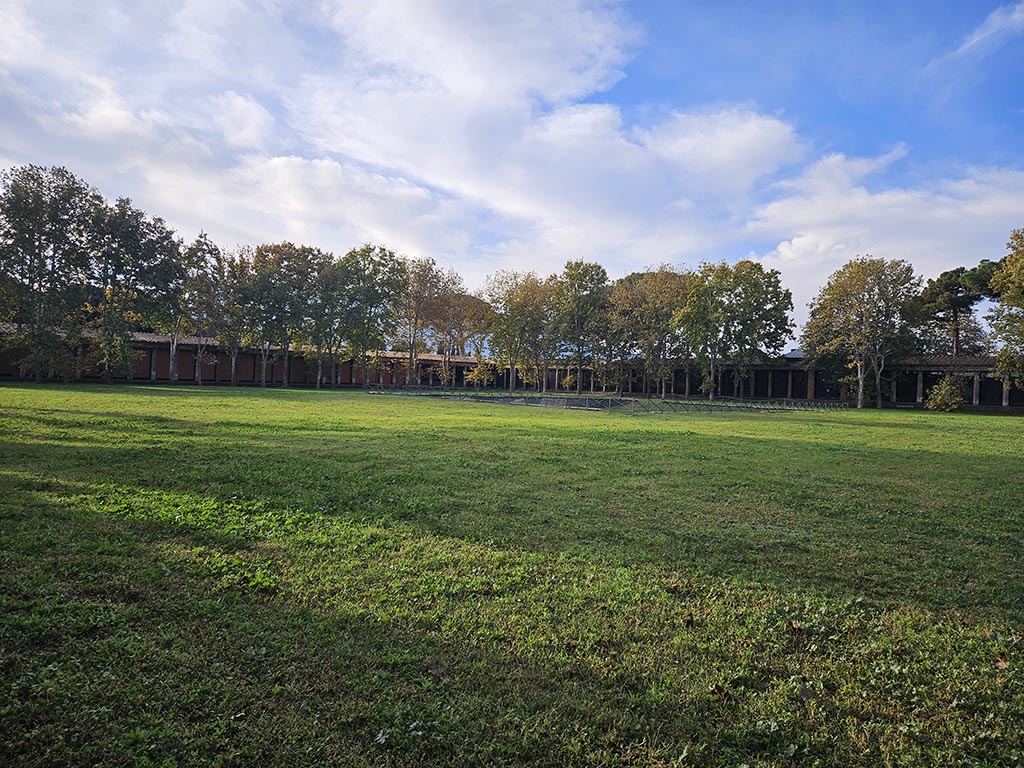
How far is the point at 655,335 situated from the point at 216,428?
39.7 meters

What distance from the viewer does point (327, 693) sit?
3098mm

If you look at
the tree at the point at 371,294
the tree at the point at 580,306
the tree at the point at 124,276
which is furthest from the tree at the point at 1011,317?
the tree at the point at 124,276

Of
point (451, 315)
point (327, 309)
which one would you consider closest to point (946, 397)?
point (451, 315)

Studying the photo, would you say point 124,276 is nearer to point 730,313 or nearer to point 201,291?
point 201,291

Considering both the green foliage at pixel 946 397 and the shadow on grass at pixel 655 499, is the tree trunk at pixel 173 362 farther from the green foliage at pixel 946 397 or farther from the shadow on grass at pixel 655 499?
the green foliage at pixel 946 397

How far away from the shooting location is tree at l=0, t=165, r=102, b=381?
3438cm

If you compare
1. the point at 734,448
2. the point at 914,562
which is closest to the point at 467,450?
the point at 734,448

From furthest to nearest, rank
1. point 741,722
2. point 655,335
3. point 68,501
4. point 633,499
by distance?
point 655,335 → point 633,499 → point 68,501 → point 741,722

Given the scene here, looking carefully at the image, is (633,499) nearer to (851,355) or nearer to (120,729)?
(120,729)

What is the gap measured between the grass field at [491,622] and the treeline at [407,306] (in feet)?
121

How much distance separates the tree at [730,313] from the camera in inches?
1828

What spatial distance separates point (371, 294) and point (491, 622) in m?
48.6

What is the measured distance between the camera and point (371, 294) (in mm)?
49906

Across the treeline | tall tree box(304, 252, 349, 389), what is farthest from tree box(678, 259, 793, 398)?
tall tree box(304, 252, 349, 389)
